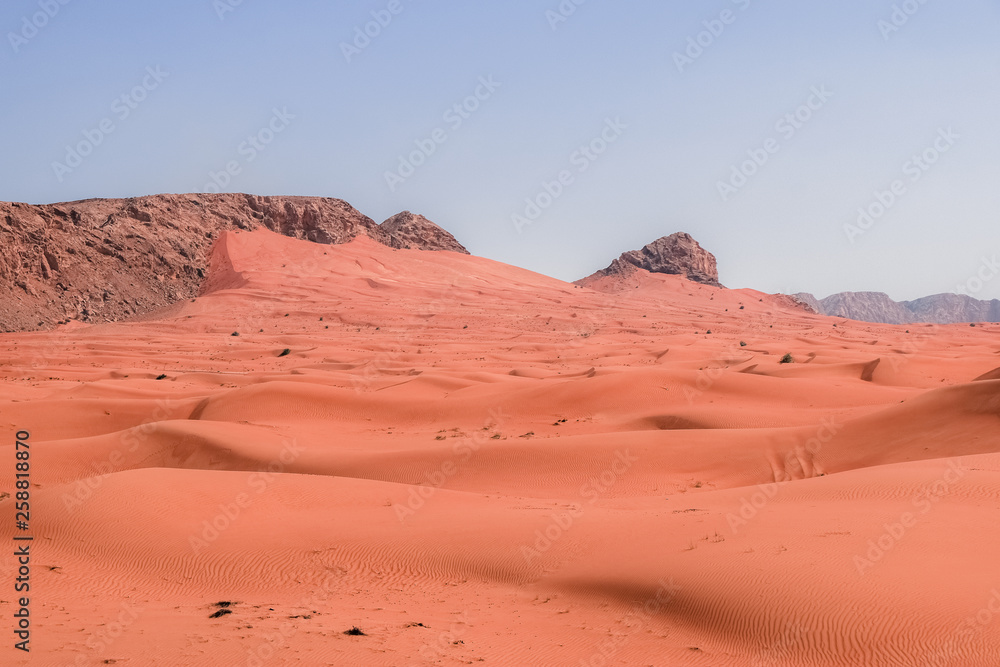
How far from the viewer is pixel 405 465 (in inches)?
539

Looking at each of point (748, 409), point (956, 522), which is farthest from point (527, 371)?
point (956, 522)

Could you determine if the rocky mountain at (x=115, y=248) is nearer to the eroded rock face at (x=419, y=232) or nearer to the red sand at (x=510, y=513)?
the eroded rock face at (x=419, y=232)

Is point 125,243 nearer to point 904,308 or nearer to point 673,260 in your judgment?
point 673,260

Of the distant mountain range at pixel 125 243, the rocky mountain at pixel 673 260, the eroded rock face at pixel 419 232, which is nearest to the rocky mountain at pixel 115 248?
the distant mountain range at pixel 125 243

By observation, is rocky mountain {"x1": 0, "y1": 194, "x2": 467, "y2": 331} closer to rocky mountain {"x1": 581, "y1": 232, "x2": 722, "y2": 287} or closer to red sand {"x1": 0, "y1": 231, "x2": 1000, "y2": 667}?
red sand {"x1": 0, "y1": 231, "x2": 1000, "y2": 667}

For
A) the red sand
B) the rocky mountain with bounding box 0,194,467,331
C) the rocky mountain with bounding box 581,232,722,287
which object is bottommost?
the red sand

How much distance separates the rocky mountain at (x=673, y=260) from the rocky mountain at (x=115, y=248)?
117ft

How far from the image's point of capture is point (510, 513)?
952 centimetres

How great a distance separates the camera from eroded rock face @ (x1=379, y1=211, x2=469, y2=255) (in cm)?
7731

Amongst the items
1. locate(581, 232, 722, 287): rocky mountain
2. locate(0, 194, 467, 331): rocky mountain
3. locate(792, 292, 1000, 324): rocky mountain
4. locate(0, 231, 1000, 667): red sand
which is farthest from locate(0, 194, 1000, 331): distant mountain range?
locate(792, 292, 1000, 324): rocky mountain

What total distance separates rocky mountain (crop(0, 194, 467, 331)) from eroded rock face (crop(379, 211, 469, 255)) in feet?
42.1

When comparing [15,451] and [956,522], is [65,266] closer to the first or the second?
[15,451]

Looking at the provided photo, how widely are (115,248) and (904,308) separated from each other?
571 feet

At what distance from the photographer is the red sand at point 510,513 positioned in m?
5.70
